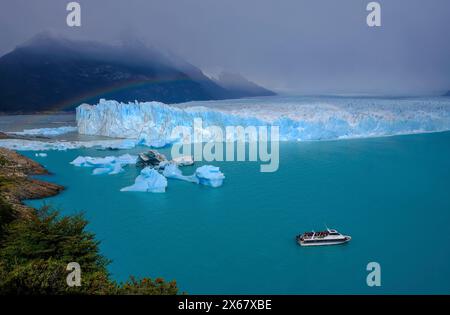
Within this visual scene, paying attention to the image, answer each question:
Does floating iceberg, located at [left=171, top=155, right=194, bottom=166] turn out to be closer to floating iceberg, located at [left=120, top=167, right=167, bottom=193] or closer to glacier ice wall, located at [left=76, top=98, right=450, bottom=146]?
floating iceberg, located at [left=120, top=167, right=167, bottom=193]

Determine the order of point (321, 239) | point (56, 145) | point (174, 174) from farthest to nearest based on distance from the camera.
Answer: point (56, 145)
point (174, 174)
point (321, 239)

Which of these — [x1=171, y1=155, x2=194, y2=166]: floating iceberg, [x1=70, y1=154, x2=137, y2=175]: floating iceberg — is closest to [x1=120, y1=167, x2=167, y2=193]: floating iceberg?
[x1=70, y1=154, x2=137, y2=175]: floating iceberg

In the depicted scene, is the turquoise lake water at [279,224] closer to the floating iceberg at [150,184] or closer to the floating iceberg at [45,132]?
the floating iceberg at [150,184]

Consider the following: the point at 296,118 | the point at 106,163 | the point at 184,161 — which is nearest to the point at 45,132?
the point at 106,163

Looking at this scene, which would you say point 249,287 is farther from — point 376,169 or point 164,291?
point 376,169

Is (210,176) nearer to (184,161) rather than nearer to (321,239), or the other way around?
(184,161)
